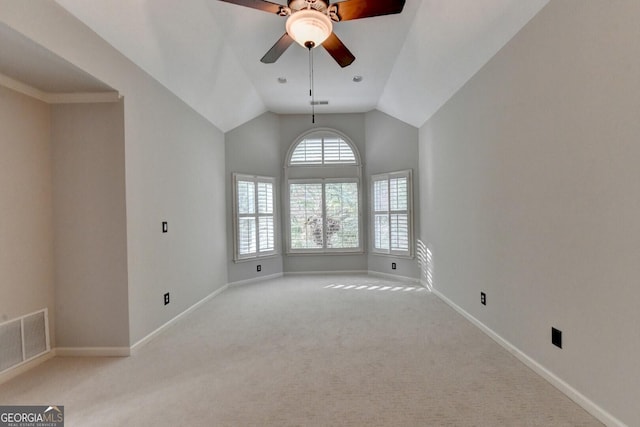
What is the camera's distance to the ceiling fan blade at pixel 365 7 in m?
2.24

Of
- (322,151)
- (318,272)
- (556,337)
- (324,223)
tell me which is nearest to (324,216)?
(324,223)

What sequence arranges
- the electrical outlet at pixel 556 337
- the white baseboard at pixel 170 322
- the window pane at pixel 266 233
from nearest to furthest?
the electrical outlet at pixel 556 337, the white baseboard at pixel 170 322, the window pane at pixel 266 233

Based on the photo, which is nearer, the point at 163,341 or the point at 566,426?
the point at 566,426

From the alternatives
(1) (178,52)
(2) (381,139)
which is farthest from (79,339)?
(2) (381,139)

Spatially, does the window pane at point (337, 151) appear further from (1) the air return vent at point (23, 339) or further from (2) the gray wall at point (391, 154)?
(1) the air return vent at point (23, 339)

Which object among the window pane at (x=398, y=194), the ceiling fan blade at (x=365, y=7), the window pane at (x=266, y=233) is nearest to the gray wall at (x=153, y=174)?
the window pane at (x=266, y=233)

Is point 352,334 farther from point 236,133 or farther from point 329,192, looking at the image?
point 236,133

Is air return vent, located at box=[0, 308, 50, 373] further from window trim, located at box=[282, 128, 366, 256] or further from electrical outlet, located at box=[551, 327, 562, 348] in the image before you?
electrical outlet, located at box=[551, 327, 562, 348]

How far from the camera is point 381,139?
5961 mm

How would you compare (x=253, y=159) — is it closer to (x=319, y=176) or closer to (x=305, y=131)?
(x=305, y=131)

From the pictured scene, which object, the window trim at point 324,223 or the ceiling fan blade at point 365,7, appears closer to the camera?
the ceiling fan blade at point 365,7

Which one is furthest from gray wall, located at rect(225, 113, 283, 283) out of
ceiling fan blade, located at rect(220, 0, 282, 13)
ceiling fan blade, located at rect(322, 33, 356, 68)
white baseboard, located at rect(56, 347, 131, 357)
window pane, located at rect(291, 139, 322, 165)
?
ceiling fan blade, located at rect(220, 0, 282, 13)

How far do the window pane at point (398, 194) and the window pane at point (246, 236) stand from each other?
2597 millimetres

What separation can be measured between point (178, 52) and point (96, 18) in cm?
90
